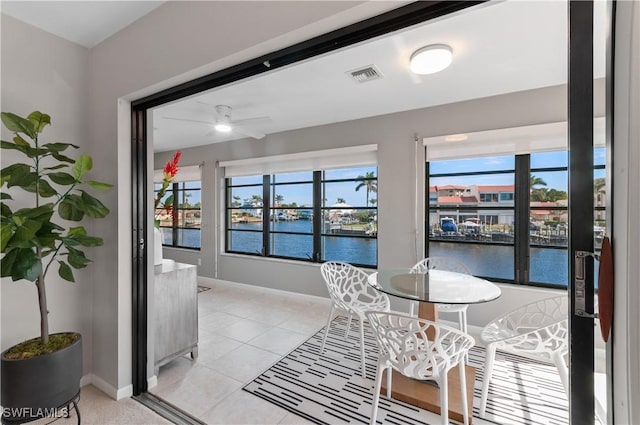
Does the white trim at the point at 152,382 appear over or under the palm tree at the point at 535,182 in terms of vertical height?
under

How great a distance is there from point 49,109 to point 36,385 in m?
1.78

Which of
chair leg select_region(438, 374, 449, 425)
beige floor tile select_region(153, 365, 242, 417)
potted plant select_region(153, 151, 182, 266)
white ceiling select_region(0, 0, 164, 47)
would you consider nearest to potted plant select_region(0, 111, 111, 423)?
potted plant select_region(153, 151, 182, 266)

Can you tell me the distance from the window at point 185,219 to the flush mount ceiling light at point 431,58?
446cm

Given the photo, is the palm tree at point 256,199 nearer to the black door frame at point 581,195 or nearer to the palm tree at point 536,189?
the palm tree at point 536,189

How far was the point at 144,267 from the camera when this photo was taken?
6.72 feet

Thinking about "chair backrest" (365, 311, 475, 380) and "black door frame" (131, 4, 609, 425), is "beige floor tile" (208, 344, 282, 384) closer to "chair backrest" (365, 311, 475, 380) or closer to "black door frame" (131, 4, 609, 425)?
"chair backrest" (365, 311, 475, 380)

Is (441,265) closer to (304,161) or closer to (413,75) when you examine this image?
(413,75)

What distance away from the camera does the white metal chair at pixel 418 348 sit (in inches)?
60.2

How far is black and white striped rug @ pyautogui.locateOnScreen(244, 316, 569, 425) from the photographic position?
186cm

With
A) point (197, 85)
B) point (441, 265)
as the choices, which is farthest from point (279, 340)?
point (197, 85)

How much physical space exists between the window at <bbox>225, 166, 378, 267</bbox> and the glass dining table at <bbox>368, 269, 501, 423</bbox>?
1.57 metres

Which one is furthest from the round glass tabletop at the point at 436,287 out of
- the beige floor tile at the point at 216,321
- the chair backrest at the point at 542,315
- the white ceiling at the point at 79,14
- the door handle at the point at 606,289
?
the white ceiling at the point at 79,14

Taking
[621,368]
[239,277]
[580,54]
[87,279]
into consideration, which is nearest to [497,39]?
[580,54]

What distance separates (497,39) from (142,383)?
355 cm
